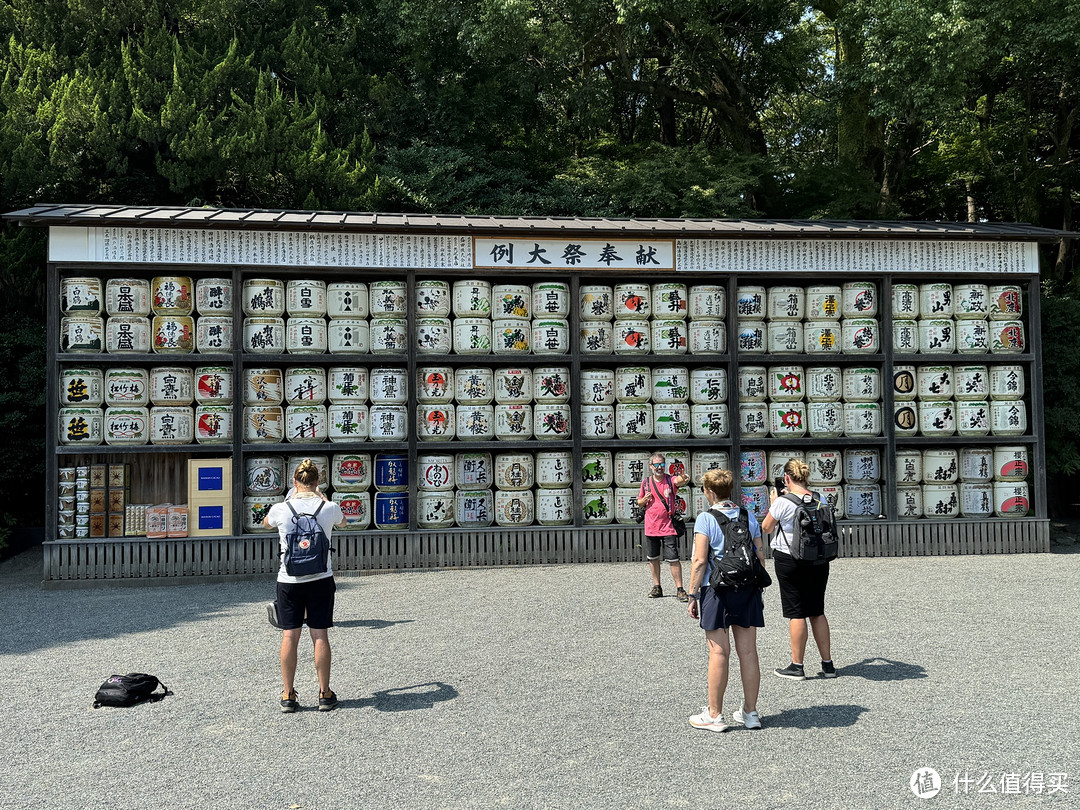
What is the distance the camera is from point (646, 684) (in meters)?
5.32

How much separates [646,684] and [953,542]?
628 centimetres

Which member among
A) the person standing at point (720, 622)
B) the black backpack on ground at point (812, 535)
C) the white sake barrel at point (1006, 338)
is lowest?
the person standing at point (720, 622)

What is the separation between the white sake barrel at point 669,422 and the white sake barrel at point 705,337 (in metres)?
0.77

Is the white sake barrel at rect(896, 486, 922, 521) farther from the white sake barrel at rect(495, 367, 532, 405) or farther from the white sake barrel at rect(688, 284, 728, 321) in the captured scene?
the white sake barrel at rect(495, 367, 532, 405)

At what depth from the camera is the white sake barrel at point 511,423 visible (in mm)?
9695

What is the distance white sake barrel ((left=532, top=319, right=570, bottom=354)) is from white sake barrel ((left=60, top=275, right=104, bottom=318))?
488 cm

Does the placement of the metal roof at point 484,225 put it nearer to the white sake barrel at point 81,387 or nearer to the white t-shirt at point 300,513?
the white sake barrel at point 81,387

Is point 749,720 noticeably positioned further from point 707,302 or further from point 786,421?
point 707,302

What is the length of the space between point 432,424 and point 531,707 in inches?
199

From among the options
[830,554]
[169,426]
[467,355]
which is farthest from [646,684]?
[169,426]

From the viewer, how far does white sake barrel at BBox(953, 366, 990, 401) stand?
10.1 m

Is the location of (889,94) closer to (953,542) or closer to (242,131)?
(953,542)

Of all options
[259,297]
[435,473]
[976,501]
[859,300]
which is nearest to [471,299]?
[435,473]

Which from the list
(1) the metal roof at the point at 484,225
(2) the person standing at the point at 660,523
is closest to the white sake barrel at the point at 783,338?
(1) the metal roof at the point at 484,225
